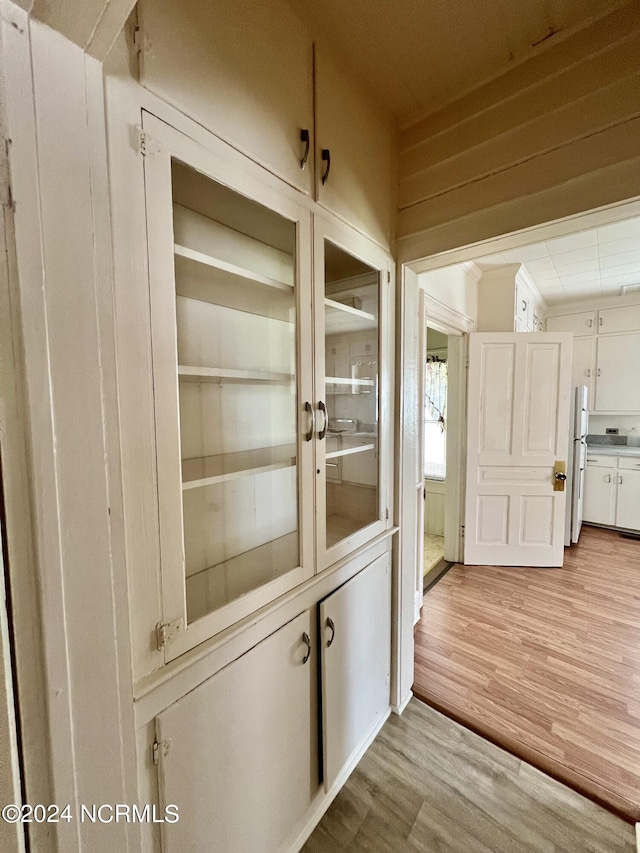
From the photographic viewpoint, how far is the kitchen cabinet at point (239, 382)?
78 cm

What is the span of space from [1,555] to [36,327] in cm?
30

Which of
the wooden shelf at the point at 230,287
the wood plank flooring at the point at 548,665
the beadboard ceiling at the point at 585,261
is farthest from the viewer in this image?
the beadboard ceiling at the point at 585,261

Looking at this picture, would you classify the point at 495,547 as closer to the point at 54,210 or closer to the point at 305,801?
the point at 305,801

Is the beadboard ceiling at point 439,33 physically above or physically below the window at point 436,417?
above

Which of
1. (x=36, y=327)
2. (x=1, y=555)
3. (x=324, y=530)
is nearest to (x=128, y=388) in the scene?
(x=36, y=327)

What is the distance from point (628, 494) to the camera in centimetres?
393

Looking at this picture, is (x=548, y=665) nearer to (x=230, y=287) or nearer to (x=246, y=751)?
(x=246, y=751)

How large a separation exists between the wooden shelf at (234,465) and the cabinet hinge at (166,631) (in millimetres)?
298

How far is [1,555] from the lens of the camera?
1.47ft

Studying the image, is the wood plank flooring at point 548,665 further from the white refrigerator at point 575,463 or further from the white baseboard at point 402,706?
the white refrigerator at point 575,463

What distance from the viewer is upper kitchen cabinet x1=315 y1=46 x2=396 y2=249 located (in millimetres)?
1150

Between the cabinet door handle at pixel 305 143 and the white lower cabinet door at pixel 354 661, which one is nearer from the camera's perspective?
the cabinet door handle at pixel 305 143

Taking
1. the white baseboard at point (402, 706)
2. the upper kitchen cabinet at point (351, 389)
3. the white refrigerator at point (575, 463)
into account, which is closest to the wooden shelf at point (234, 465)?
the upper kitchen cabinet at point (351, 389)

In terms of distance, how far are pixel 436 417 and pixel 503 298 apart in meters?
1.51
